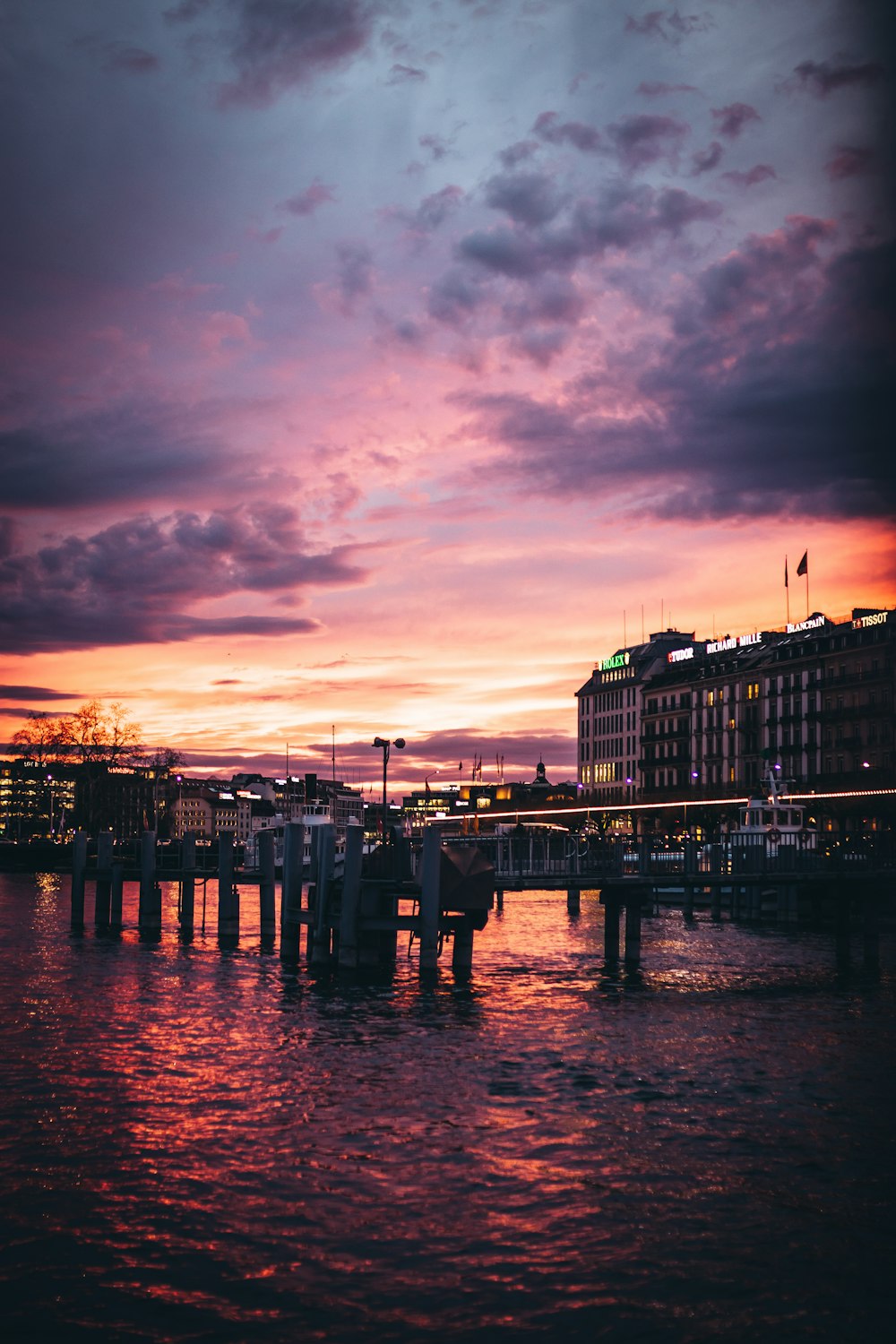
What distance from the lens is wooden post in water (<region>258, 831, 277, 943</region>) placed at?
5738 centimetres

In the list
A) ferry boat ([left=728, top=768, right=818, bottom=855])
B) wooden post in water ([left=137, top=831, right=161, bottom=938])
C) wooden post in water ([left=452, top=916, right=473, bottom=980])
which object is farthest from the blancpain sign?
wooden post in water ([left=452, top=916, right=473, bottom=980])

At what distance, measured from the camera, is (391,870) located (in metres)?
46.5

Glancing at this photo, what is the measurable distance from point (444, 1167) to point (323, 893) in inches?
1018

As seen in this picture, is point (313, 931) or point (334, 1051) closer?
point (334, 1051)

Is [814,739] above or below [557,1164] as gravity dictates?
above

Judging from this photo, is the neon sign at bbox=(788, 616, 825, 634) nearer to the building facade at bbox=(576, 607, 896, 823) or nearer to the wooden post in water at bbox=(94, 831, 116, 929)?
the building facade at bbox=(576, 607, 896, 823)

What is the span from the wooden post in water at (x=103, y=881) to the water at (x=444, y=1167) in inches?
928

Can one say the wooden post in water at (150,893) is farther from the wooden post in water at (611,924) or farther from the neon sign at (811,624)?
the neon sign at (811,624)

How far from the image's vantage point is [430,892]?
42906 mm

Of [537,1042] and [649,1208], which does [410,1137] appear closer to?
[649,1208]

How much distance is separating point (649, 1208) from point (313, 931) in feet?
103

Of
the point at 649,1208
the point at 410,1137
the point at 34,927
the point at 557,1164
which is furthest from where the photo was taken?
the point at 34,927

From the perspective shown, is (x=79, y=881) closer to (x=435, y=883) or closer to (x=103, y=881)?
(x=103, y=881)

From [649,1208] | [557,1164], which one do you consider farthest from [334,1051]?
[649,1208]
